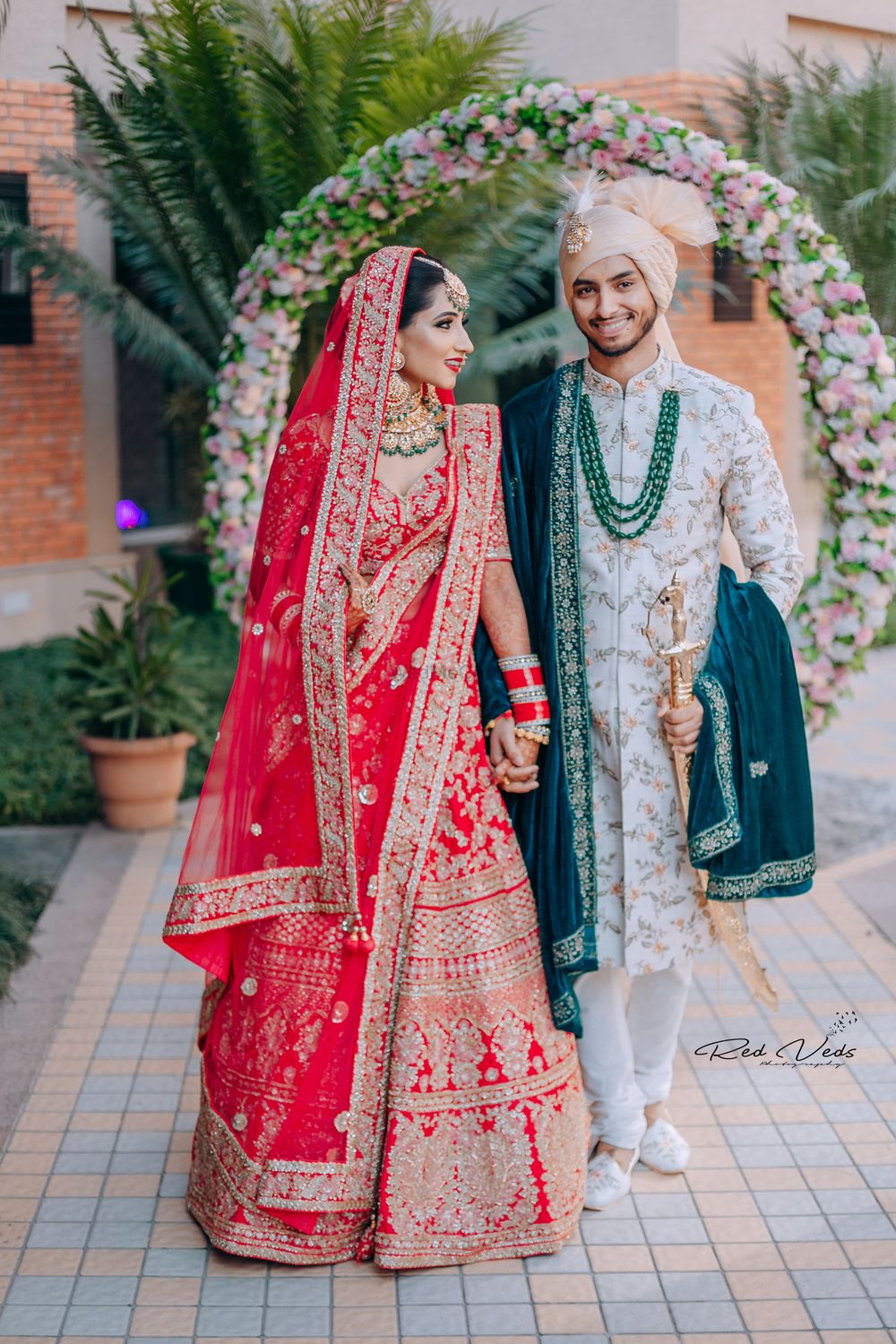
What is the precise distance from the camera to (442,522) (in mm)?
2965

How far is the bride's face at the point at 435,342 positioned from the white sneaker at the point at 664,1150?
1.75 meters

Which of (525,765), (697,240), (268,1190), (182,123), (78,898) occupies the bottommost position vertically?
(78,898)

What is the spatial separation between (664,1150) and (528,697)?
44.7 inches

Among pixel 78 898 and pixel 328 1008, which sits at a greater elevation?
pixel 328 1008

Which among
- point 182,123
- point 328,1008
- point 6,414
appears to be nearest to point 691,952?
point 328,1008

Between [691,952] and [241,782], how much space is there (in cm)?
104

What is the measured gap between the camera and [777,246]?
14.1ft

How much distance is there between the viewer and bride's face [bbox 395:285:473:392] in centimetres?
291

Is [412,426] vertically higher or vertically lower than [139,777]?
higher

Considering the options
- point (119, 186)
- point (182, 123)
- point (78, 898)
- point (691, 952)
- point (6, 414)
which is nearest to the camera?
point (691, 952)

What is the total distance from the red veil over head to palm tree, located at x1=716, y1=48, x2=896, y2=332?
4.53 meters

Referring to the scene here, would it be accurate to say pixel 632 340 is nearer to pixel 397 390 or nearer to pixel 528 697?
pixel 397 390

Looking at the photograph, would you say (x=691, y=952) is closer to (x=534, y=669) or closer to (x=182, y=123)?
(x=534, y=669)

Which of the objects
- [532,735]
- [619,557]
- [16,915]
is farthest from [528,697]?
[16,915]
